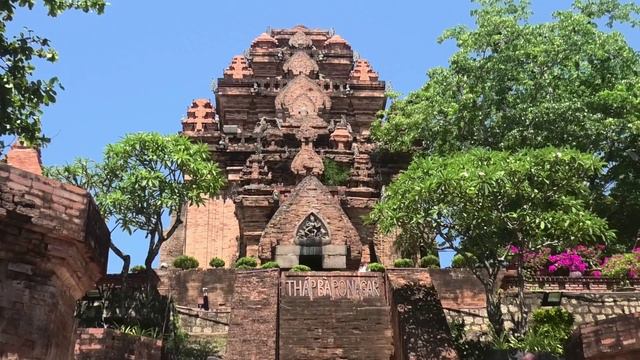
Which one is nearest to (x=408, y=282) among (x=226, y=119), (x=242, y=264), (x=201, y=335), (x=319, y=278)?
(x=319, y=278)

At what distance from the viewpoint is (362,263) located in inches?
1072

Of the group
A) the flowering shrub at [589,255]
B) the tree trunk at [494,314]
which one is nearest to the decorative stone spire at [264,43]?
the flowering shrub at [589,255]

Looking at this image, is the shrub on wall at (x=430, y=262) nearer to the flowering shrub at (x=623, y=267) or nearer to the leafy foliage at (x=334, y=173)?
the flowering shrub at (x=623, y=267)

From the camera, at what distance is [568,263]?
2291cm

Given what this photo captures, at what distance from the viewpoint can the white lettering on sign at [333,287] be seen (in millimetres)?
18719

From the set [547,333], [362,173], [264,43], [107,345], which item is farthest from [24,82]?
[264,43]

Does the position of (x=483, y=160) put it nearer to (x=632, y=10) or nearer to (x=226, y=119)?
(x=632, y=10)

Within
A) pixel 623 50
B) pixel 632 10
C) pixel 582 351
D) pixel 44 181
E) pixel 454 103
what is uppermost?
pixel 632 10

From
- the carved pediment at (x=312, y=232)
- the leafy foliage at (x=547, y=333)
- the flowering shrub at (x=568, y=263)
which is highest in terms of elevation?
the carved pediment at (x=312, y=232)

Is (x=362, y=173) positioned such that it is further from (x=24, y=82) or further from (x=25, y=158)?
(x=24, y=82)

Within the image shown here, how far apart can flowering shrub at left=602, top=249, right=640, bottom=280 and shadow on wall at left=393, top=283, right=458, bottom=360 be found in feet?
23.0

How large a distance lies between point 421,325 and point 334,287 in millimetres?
3302

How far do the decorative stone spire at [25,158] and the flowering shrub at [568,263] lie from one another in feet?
50.9

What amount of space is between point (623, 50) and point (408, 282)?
13.5 m
